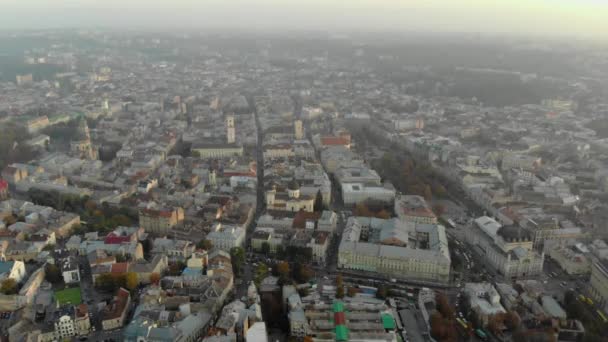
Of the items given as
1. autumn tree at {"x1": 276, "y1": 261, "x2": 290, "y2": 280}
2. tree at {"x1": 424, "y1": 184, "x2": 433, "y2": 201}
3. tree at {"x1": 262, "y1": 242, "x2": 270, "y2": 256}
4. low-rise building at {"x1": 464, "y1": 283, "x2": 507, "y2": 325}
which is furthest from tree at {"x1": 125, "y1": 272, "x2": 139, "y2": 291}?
tree at {"x1": 424, "y1": 184, "x2": 433, "y2": 201}

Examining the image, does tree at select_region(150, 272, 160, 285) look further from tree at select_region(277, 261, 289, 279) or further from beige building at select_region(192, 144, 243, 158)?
beige building at select_region(192, 144, 243, 158)

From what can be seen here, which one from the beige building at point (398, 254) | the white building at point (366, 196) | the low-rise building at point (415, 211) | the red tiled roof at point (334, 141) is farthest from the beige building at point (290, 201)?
the red tiled roof at point (334, 141)

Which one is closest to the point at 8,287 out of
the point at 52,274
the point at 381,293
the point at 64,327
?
the point at 52,274

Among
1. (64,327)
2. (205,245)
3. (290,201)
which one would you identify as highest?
(290,201)

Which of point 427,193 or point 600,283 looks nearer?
point 600,283

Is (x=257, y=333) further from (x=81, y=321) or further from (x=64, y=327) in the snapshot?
(x=64, y=327)
